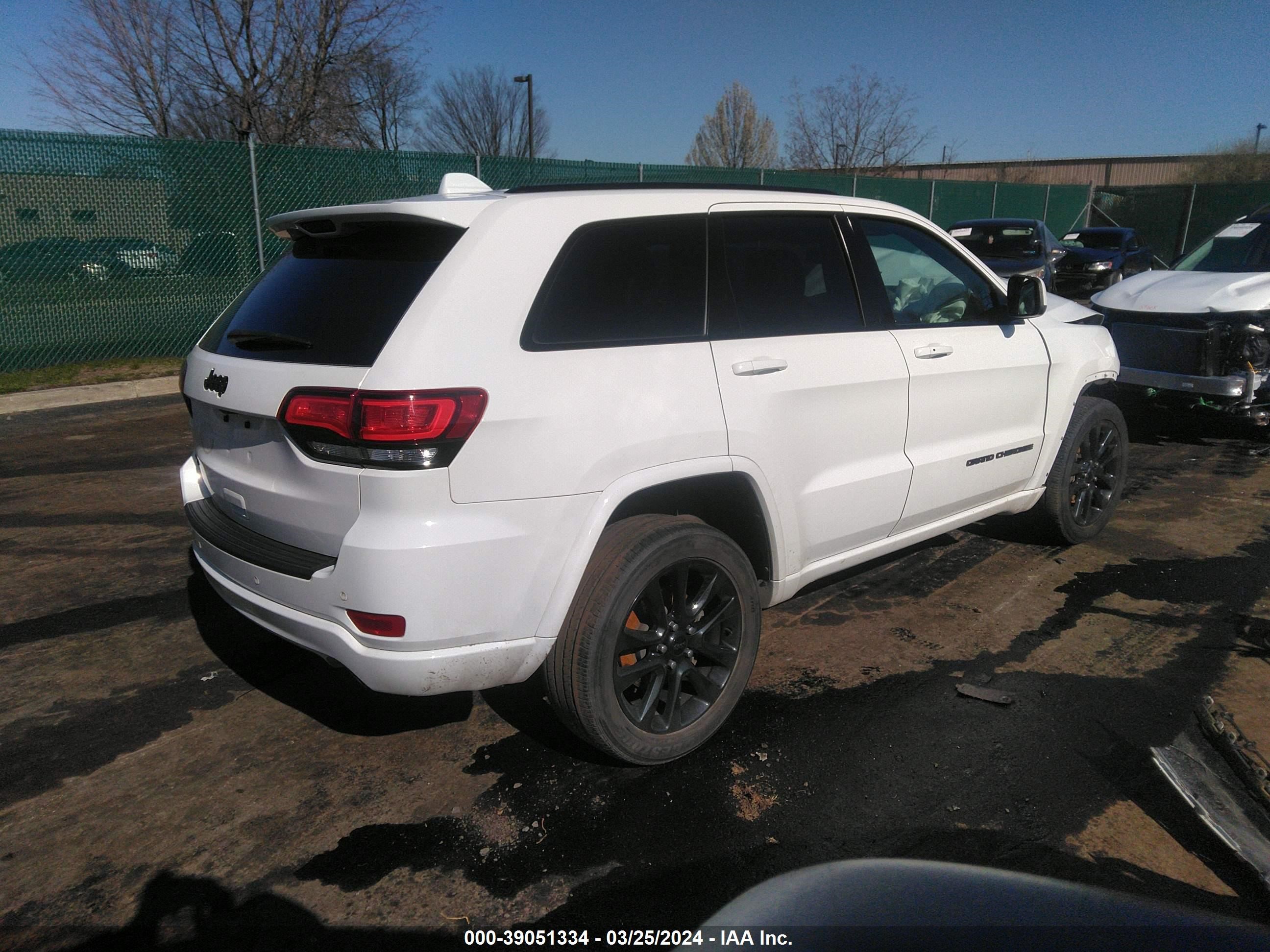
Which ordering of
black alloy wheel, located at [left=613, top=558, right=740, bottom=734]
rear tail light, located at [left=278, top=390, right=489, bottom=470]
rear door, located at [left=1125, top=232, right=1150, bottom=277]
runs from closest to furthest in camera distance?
1. rear tail light, located at [left=278, top=390, right=489, bottom=470]
2. black alloy wheel, located at [left=613, top=558, right=740, bottom=734]
3. rear door, located at [left=1125, top=232, right=1150, bottom=277]

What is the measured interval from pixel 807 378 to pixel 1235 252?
21.9 ft

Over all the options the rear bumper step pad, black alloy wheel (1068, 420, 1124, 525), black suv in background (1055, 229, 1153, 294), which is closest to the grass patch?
the rear bumper step pad

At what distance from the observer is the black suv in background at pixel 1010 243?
512 inches

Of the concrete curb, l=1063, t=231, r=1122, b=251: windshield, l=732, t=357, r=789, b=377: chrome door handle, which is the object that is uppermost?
l=1063, t=231, r=1122, b=251: windshield

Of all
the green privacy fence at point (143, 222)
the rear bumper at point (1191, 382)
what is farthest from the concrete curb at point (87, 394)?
the rear bumper at point (1191, 382)

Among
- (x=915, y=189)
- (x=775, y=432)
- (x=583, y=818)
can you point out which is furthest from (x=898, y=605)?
(x=915, y=189)

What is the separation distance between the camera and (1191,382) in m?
6.88

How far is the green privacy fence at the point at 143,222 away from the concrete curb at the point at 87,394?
99 cm

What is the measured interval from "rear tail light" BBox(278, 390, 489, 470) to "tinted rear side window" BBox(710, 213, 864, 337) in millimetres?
998

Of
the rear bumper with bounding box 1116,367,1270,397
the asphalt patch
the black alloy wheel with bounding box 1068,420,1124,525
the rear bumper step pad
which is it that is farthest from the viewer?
the rear bumper with bounding box 1116,367,1270,397

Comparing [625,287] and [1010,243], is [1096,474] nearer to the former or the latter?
[625,287]

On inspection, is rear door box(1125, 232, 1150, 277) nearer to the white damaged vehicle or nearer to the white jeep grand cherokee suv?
the white damaged vehicle

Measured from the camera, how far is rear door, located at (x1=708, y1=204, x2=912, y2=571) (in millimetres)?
3033

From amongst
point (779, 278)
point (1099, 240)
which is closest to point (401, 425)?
point (779, 278)
